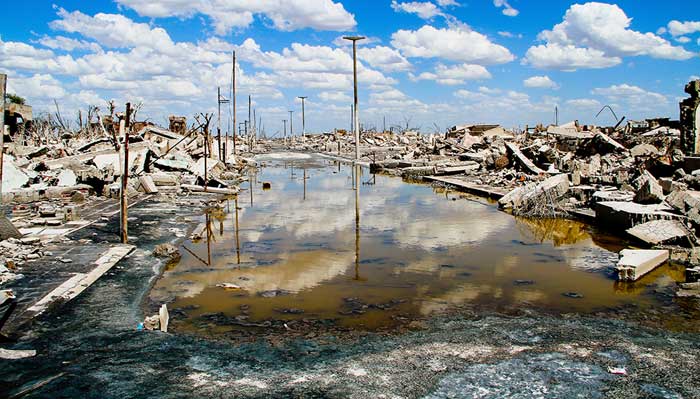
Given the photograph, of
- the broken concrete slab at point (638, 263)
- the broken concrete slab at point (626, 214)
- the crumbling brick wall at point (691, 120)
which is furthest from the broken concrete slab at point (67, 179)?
the crumbling brick wall at point (691, 120)

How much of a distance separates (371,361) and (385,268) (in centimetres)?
396

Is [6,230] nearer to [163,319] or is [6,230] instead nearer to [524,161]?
[163,319]

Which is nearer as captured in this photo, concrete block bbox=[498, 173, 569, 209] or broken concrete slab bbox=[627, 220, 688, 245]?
broken concrete slab bbox=[627, 220, 688, 245]

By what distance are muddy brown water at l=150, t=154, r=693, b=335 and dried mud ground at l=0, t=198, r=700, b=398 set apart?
2.33ft

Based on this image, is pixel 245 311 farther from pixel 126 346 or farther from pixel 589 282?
pixel 589 282

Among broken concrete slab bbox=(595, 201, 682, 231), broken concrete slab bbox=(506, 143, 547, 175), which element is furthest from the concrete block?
broken concrete slab bbox=(506, 143, 547, 175)

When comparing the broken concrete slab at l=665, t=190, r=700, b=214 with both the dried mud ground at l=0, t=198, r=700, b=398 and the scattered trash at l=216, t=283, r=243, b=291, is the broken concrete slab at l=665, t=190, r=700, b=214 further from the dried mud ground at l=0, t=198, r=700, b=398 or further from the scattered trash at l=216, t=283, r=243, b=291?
the scattered trash at l=216, t=283, r=243, b=291

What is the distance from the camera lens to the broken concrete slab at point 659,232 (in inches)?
392

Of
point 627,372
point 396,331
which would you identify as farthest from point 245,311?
point 627,372

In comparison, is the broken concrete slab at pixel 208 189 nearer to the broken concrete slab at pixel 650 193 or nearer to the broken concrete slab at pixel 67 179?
the broken concrete slab at pixel 67 179

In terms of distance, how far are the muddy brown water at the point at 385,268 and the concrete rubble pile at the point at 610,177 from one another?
73 cm

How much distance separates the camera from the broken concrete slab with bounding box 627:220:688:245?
32.6 ft

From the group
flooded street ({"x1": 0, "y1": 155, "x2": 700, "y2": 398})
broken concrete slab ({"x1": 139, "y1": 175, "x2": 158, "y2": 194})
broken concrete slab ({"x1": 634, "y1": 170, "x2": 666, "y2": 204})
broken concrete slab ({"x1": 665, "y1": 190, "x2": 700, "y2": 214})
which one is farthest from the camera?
broken concrete slab ({"x1": 139, "y1": 175, "x2": 158, "y2": 194})

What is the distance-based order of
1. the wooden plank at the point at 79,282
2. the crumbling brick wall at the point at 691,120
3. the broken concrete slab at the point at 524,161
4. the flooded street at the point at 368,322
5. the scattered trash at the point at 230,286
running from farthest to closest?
1. the broken concrete slab at the point at 524,161
2. the crumbling brick wall at the point at 691,120
3. the scattered trash at the point at 230,286
4. the wooden plank at the point at 79,282
5. the flooded street at the point at 368,322
